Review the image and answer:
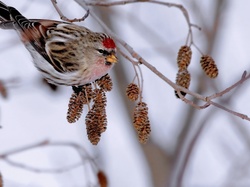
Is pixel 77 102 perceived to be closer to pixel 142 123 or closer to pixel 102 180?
pixel 142 123

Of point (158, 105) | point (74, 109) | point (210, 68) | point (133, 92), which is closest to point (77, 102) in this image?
point (74, 109)

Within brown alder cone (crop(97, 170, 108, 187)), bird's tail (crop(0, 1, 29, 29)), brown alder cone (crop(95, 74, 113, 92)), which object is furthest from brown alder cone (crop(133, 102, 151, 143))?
bird's tail (crop(0, 1, 29, 29))

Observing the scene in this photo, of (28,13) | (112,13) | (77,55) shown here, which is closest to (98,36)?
(77,55)

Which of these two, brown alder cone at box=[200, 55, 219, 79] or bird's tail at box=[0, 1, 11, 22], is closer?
brown alder cone at box=[200, 55, 219, 79]

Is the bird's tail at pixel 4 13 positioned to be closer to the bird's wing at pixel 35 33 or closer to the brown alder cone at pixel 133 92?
the bird's wing at pixel 35 33

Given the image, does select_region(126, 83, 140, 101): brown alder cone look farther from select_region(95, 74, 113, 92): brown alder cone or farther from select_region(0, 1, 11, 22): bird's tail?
select_region(0, 1, 11, 22): bird's tail

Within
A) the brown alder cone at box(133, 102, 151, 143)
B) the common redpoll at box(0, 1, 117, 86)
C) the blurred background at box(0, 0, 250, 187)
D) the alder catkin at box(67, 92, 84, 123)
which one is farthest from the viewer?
the blurred background at box(0, 0, 250, 187)

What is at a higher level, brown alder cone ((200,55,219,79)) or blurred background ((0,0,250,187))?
blurred background ((0,0,250,187))

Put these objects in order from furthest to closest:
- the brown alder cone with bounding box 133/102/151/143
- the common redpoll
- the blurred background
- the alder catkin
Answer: the blurred background < the common redpoll < the alder catkin < the brown alder cone with bounding box 133/102/151/143

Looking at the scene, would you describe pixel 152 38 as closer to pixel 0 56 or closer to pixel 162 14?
pixel 162 14
